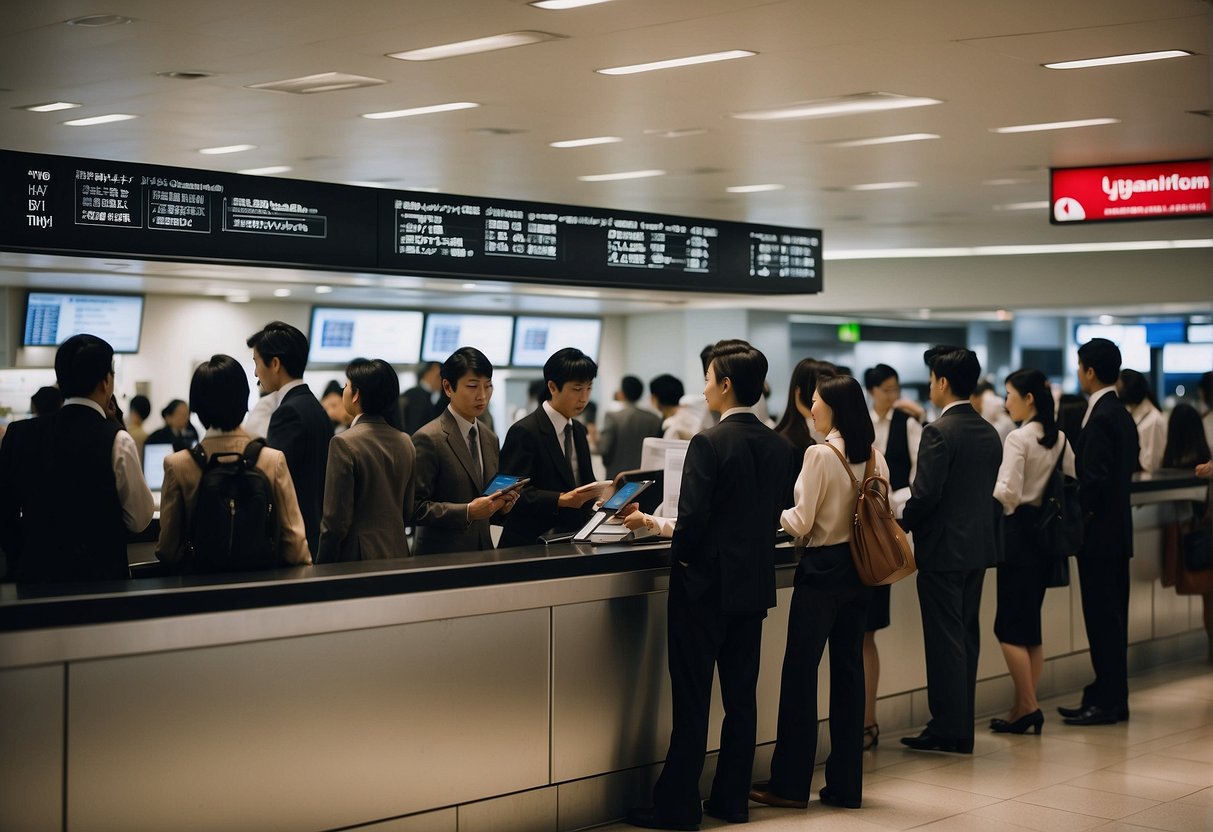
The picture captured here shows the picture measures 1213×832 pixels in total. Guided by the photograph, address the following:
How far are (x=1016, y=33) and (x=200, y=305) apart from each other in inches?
365

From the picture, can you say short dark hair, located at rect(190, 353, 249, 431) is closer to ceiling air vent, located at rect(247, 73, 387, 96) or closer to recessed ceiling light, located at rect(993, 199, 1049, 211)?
ceiling air vent, located at rect(247, 73, 387, 96)

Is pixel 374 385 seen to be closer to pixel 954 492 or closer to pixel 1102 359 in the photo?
pixel 954 492

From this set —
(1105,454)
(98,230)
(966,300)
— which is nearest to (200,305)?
(98,230)

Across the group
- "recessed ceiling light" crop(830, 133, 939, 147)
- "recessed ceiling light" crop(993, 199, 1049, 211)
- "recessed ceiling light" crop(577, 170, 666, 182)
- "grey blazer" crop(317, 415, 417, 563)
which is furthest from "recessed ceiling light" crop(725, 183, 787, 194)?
"grey blazer" crop(317, 415, 417, 563)

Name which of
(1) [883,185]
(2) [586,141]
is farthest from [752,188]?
(2) [586,141]

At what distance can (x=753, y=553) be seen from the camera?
4.30 metres

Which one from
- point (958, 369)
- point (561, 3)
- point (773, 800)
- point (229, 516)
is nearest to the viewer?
point (229, 516)

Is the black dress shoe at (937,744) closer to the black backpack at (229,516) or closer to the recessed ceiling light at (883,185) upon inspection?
the black backpack at (229,516)

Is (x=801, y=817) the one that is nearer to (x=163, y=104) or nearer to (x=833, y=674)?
(x=833, y=674)

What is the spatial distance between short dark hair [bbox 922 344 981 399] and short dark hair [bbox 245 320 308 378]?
2461mm

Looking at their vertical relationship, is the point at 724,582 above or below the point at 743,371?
below

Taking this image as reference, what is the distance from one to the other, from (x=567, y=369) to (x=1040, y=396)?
2.25m

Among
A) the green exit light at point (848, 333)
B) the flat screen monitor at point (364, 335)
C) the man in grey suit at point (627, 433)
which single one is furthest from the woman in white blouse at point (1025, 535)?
the green exit light at point (848, 333)

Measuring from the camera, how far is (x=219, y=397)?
385 centimetres
